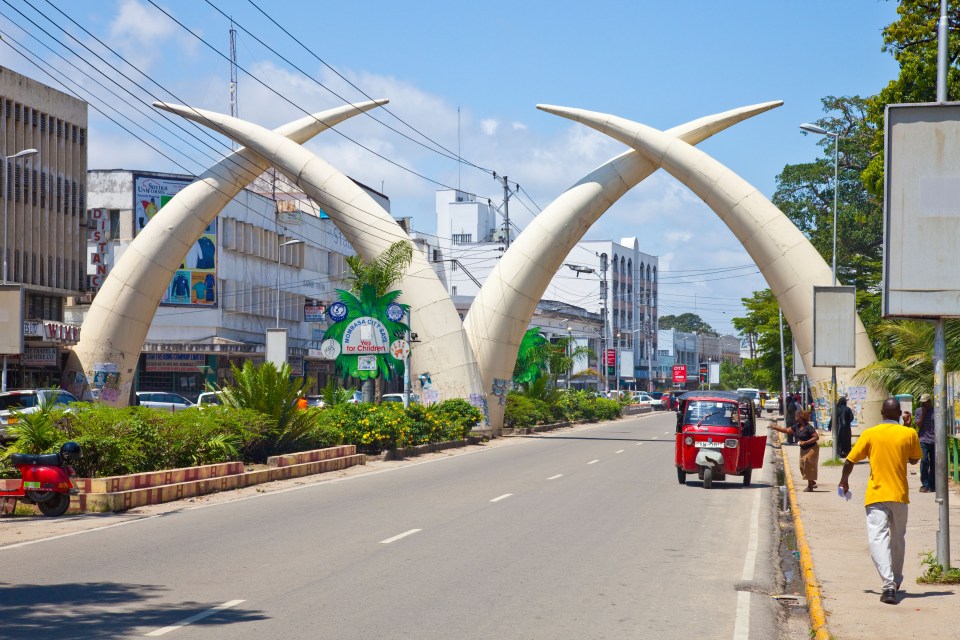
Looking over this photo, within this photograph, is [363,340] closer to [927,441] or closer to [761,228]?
[761,228]

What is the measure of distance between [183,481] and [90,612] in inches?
419

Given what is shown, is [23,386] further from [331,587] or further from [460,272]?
[460,272]

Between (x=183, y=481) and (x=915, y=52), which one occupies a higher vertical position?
(x=915, y=52)

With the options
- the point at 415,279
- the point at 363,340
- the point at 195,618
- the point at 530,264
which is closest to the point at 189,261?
the point at 415,279

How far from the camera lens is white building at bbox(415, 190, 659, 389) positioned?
107250mm

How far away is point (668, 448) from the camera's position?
36875 millimetres

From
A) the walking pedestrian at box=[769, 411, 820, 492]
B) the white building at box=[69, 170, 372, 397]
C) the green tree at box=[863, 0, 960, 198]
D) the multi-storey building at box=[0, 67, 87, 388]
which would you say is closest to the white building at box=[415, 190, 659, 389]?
the white building at box=[69, 170, 372, 397]

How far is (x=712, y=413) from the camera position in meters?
22.6

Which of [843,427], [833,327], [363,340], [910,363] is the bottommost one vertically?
A: [843,427]

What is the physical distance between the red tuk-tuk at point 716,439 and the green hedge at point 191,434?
27.6 feet

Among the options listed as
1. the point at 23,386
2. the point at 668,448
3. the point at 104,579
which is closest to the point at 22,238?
the point at 23,386

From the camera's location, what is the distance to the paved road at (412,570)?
28.6 feet

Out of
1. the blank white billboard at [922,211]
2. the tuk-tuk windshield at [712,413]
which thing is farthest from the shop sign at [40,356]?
the blank white billboard at [922,211]

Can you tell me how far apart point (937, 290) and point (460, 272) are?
98.8m
